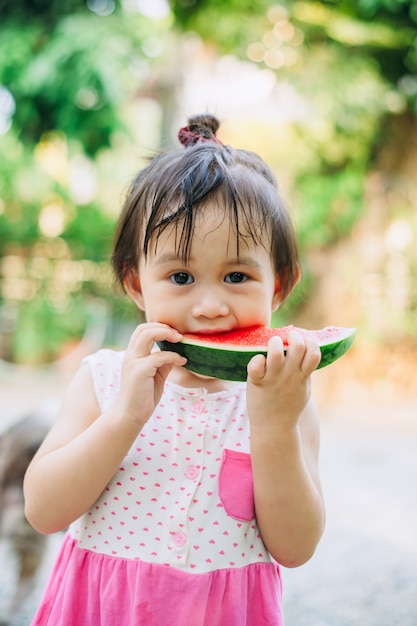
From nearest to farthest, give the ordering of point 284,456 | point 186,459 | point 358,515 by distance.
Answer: point 284,456
point 186,459
point 358,515

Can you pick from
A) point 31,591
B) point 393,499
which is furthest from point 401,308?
point 31,591

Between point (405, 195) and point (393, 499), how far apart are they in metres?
3.07

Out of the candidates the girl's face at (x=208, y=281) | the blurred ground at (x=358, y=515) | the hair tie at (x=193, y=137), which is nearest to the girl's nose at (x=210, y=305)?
the girl's face at (x=208, y=281)

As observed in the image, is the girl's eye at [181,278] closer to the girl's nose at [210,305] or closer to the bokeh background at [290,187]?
the girl's nose at [210,305]

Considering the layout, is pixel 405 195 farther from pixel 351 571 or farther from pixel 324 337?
pixel 324 337

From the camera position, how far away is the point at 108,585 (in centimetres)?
117

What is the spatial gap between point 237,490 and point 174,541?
154 mm

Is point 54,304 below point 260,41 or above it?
below

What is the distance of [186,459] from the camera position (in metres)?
1.24

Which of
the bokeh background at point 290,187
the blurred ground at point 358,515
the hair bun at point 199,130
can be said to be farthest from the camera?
the bokeh background at point 290,187

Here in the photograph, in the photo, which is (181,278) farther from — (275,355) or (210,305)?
(275,355)

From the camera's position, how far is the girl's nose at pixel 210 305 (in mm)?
1157


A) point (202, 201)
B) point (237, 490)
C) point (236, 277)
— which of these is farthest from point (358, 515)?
point (202, 201)

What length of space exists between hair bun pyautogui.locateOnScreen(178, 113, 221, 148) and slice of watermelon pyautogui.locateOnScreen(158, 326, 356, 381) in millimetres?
473
